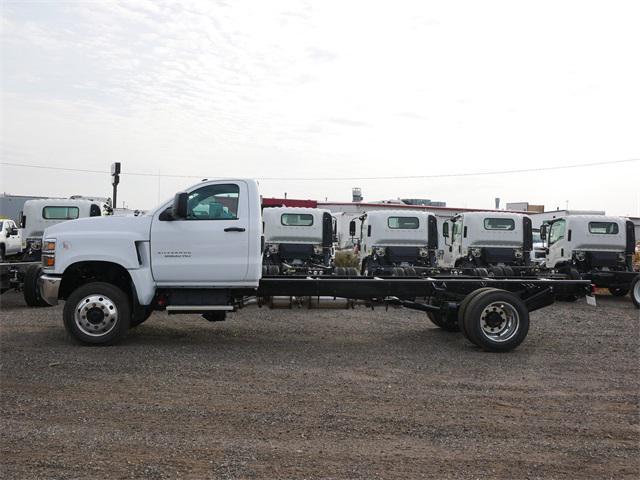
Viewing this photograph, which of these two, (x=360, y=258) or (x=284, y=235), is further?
(x=360, y=258)

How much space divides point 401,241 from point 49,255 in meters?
10.4

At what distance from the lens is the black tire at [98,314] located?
27.6 ft

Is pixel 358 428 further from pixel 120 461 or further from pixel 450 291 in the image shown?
pixel 450 291

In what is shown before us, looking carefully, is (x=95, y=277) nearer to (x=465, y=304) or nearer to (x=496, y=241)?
(x=465, y=304)

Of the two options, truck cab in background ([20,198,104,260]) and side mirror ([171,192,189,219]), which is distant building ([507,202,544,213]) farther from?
side mirror ([171,192,189,219])

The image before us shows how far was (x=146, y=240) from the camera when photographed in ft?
27.9

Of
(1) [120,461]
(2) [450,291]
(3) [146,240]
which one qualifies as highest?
(3) [146,240]

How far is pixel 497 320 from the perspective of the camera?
8.83m

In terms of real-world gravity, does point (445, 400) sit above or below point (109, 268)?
below

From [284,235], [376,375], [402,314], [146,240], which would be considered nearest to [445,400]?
[376,375]

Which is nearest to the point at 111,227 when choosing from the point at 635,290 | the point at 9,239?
the point at 635,290

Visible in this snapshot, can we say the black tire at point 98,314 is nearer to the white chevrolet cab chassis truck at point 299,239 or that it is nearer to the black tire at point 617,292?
the white chevrolet cab chassis truck at point 299,239

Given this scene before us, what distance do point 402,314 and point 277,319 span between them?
9.13 ft

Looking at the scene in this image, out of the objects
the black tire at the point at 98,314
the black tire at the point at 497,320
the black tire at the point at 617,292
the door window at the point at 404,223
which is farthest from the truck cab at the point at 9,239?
the black tire at the point at 617,292
